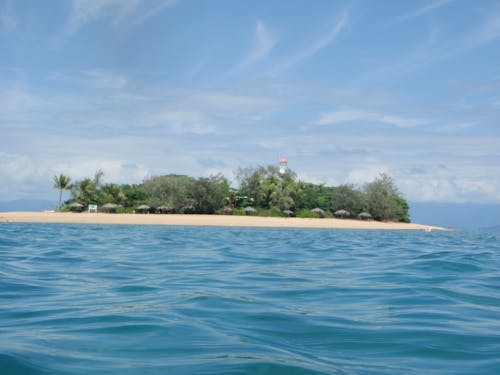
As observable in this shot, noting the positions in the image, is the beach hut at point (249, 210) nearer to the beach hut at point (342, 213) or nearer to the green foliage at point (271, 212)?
the green foliage at point (271, 212)

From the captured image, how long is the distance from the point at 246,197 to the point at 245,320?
2112 inches

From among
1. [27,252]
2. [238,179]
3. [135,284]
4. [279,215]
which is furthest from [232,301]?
[238,179]

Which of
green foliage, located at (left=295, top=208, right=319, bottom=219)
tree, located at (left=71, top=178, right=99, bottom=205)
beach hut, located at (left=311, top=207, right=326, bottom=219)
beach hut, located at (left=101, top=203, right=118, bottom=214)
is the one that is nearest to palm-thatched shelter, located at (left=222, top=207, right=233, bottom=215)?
green foliage, located at (left=295, top=208, right=319, bottom=219)

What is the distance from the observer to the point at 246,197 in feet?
190

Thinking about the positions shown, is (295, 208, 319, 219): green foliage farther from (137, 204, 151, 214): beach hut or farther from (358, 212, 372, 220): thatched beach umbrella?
(137, 204, 151, 214): beach hut

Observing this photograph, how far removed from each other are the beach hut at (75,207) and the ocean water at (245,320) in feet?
148

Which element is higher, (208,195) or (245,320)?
(208,195)

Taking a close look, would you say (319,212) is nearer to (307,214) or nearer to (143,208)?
(307,214)

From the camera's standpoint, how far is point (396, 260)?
993 centimetres

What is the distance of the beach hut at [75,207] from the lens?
5100 centimetres

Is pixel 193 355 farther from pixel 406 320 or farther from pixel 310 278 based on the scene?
pixel 310 278

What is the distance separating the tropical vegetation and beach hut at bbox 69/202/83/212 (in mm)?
144

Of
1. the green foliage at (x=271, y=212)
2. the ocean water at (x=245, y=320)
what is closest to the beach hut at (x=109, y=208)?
the green foliage at (x=271, y=212)

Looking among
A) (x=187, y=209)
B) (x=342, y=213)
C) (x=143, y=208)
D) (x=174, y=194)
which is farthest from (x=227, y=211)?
(x=342, y=213)
